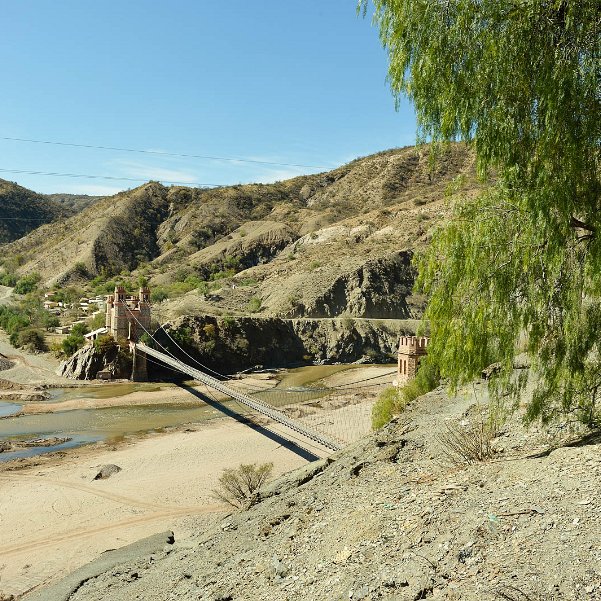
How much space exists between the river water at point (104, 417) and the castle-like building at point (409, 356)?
10.0 meters

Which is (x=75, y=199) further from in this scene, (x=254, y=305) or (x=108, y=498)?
(x=108, y=498)

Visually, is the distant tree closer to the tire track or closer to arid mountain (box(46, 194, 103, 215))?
the tire track

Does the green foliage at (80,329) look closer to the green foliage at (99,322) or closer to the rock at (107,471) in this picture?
the green foliage at (99,322)

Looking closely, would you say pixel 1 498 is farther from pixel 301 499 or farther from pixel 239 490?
pixel 301 499

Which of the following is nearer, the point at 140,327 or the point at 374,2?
the point at 374,2

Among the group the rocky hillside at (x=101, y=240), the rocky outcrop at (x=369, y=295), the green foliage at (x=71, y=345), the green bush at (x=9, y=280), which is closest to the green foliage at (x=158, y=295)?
the green foliage at (x=71, y=345)

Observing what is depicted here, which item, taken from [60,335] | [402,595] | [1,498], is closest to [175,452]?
[1,498]

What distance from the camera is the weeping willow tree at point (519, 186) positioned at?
5.71 metres

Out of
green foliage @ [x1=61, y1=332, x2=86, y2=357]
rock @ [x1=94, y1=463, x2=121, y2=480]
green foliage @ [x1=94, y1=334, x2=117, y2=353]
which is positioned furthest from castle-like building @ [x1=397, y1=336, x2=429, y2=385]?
green foliage @ [x1=61, y1=332, x2=86, y2=357]

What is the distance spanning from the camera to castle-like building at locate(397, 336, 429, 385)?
1699cm

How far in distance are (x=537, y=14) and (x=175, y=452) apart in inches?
651

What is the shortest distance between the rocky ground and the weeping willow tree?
3.45ft

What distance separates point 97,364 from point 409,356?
2286 centimetres

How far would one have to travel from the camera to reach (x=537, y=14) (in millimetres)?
5797
